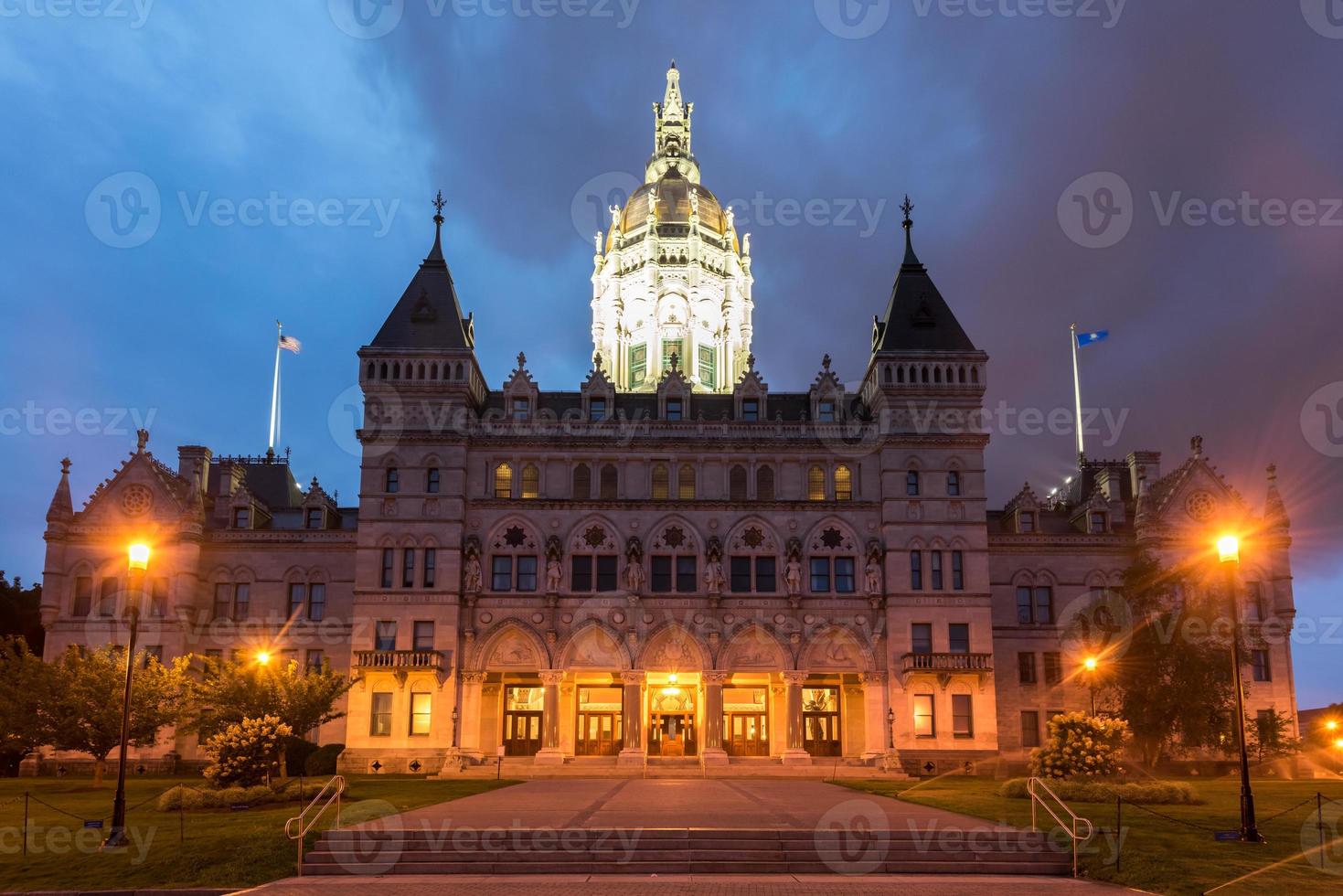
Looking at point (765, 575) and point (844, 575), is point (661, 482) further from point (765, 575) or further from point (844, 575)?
point (844, 575)

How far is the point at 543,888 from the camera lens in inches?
948

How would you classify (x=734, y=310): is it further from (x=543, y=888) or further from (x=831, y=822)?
(x=543, y=888)

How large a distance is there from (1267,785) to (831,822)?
27551mm

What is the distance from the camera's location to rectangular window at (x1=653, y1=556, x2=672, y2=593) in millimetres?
60844

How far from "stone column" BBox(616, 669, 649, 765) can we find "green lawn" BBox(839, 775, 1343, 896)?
2043 cm

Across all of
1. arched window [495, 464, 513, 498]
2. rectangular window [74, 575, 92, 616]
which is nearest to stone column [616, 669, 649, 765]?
arched window [495, 464, 513, 498]

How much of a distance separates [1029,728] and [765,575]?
1648 centimetres

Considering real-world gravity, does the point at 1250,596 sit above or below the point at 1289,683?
above

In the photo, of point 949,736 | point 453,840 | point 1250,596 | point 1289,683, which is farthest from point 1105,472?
point 453,840

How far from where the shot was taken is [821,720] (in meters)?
61.0

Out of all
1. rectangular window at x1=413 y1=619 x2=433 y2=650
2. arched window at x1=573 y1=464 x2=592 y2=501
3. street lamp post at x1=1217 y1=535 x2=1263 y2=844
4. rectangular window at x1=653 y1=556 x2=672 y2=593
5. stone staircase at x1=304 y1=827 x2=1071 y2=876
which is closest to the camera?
stone staircase at x1=304 y1=827 x2=1071 y2=876

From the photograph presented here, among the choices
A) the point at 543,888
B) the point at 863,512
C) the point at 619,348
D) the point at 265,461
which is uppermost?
the point at 619,348

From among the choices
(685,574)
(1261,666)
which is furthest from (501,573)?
(1261,666)

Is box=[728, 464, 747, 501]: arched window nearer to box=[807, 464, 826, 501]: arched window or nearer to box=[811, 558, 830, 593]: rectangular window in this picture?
box=[807, 464, 826, 501]: arched window
